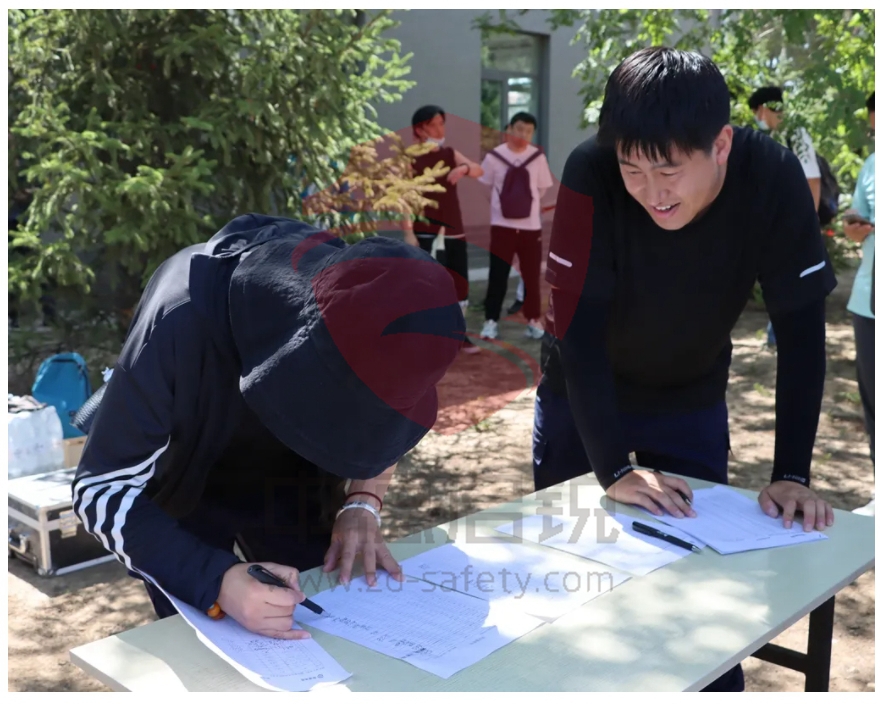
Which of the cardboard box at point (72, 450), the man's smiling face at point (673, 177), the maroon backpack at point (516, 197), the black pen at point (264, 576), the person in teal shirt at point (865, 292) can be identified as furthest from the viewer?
the maroon backpack at point (516, 197)

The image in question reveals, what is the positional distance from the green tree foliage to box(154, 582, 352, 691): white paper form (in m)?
3.01

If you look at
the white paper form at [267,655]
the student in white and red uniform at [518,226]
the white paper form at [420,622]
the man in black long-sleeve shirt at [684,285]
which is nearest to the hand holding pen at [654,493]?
the man in black long-sleeve shirt at [684,285]

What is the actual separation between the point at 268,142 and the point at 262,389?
3.56 meters

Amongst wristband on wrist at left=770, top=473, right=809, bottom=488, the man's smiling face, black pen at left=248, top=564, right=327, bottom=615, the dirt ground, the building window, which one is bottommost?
the dirt ground

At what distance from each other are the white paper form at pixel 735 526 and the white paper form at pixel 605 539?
0.13 ft

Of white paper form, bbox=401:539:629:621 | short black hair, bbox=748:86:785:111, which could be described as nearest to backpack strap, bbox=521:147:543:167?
short black hair, bbox=748:86:785:111

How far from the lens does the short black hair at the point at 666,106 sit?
1.75 meters

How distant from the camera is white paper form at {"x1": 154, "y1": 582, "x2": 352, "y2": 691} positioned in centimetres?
137

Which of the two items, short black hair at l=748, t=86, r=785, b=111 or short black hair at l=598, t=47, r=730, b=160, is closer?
short black hair at l=598, t=47, r=730, b=160

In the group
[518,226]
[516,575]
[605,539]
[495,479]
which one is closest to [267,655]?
[516,575]

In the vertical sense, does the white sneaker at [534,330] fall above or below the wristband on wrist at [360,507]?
below

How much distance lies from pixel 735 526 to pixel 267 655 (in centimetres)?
104

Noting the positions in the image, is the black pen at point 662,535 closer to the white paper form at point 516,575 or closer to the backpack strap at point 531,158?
the white paper form at point 516,575

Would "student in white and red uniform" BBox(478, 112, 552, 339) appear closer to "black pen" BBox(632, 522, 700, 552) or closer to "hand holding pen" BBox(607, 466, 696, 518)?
"hand holding pen" BBox(607, 466, 696, 518)
